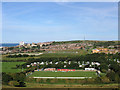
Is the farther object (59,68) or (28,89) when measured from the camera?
(59,68)

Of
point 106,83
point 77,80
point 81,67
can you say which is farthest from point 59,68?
point 106,83

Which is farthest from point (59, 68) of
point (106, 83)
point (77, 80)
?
point (106, 83)

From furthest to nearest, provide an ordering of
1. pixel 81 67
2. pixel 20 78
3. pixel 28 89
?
pixel 81 67, pixel 20 78, pixel 28 89

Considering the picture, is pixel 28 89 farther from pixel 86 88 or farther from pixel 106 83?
pixel 106 83

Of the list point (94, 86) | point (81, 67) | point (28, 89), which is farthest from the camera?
point (81, 67)

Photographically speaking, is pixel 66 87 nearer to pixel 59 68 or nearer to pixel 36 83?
pixel 36 83

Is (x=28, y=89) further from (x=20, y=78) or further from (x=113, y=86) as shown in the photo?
(x=113, y=86)

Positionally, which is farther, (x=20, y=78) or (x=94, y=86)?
(x=20, y=78)

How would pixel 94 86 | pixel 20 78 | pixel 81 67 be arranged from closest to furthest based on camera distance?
1. pixel 94 86
2. pixel 20 78
3. pixel 81 67

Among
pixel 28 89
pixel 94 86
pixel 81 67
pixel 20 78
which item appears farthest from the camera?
pixel 81 67
